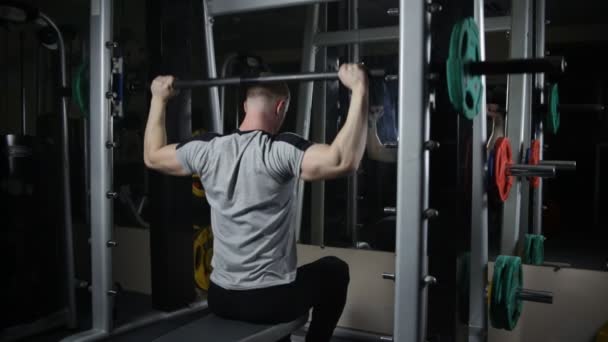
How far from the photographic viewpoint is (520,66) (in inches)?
52.9

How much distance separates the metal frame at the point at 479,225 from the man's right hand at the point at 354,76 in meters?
0.43

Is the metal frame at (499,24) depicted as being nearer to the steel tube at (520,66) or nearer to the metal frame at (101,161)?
the steel tube at (520,66)

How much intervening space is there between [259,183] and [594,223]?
1.77 m

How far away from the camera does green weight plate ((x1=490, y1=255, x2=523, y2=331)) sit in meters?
→ 1.66

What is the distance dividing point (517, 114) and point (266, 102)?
40.6 inches

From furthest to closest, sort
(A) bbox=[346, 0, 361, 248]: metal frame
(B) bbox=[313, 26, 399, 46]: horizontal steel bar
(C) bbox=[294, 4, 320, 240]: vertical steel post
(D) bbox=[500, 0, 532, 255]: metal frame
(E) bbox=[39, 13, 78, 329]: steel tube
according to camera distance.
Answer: (A) bbox=[346, 0, 361, 248]: metal frame, (C) bbox=[294, 4, 320, 240]: vertical steel post, (B) bbox=[313, 26, 399, 46]: horizontal steel bar, (E) bbox=[39, 13, 78, 329]: steel tube, (D) bbox=[500, 0, 532, 255]: metal frame

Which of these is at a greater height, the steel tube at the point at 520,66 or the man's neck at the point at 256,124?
the steel tube at the point at 520,66

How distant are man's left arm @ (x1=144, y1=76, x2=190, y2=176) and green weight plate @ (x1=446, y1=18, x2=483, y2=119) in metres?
0.86

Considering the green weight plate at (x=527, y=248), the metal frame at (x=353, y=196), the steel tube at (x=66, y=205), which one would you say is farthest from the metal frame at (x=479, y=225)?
the steel tube at (x=66, y=205)

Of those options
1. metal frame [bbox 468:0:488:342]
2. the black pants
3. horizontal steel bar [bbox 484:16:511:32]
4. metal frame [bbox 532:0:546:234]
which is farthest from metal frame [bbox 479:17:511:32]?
the black pants

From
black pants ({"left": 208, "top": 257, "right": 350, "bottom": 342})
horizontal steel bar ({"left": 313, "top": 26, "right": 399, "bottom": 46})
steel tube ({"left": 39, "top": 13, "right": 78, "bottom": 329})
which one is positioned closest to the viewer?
black pants ({"left": 208, "top": 257, "right": 350, "bottom": 342})

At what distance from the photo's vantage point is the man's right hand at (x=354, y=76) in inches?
56.3

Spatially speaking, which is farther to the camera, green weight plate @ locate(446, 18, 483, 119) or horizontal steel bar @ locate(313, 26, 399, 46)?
horizontal steel bar @ locate(313, 26, 399, 46)

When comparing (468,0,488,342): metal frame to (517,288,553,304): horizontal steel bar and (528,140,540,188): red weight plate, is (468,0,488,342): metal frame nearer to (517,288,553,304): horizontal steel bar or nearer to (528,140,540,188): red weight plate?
(517,288,553,304): horizontal steel bar
